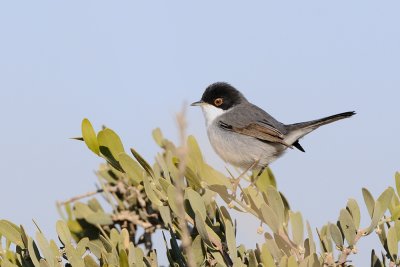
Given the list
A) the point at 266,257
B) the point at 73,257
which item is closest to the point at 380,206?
the point at 266,257

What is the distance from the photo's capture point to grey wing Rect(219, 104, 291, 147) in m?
7.05

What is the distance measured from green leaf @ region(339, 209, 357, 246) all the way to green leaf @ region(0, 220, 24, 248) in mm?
1463

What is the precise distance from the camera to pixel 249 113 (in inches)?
301

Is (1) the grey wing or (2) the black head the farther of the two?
(2) the black head

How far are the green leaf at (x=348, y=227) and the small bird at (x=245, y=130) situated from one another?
150 inches

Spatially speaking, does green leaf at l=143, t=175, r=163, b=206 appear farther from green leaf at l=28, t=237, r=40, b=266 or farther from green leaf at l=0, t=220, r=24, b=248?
green leaf at l=0, t=220, r=24, b=248

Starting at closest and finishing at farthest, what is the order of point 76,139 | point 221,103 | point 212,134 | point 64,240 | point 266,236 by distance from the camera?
point 266,236, point 64,240, point 76,139, point 212,134, point 221,103

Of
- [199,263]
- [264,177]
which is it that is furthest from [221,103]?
[199,263]

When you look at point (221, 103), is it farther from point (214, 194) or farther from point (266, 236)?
point (266, 236)

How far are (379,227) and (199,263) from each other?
90 centimetres

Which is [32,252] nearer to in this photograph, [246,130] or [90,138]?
[90,138]

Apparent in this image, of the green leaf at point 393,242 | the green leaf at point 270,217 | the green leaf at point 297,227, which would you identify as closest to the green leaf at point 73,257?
the green leaf at point 270,217

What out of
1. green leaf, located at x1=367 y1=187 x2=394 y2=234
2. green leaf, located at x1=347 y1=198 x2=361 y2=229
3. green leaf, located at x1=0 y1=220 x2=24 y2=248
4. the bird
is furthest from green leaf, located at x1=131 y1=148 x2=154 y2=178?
the bird

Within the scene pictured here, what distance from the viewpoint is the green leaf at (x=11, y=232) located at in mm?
2980
